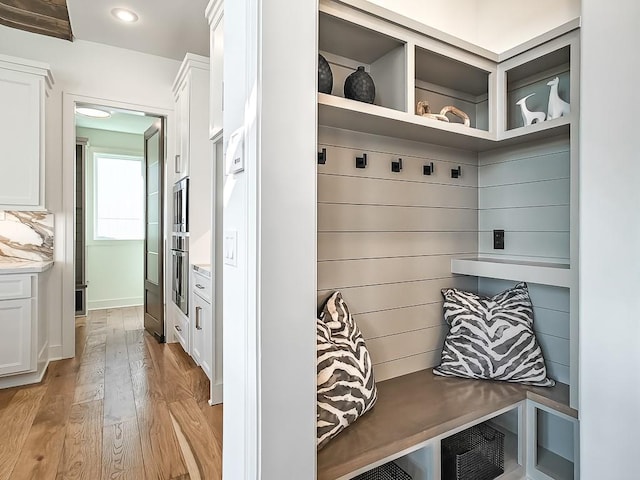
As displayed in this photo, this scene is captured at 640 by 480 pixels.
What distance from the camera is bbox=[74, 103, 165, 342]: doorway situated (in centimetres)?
511

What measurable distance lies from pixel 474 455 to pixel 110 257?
220 inches

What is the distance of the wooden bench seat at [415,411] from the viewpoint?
129cm

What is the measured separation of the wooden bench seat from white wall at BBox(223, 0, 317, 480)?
204 millimetres

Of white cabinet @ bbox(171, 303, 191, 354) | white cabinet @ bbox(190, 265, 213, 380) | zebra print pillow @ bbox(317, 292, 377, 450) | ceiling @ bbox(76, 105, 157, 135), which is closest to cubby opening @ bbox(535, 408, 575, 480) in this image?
zebra print pillow @ bbox(317, 292, 377, 450)

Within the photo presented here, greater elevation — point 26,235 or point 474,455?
point 26,235

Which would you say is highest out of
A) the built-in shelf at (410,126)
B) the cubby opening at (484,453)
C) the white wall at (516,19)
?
the white wall at (516,19)

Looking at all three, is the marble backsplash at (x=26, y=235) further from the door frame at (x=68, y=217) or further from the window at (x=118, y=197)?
the window at (x=118, y=197)

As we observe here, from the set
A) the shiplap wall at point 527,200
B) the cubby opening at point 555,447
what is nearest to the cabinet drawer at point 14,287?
the shiplap wall at point 527,200

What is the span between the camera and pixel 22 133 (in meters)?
2.96

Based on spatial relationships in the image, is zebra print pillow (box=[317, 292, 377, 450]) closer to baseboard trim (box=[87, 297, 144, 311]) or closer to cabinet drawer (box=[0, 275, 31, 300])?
cabinet drawer (box=[0, 275, 31, 300])

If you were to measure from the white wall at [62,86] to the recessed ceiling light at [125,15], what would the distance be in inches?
22.9

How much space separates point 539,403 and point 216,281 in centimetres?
195

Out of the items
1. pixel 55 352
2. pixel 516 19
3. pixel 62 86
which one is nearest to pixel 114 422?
pixel 55 352

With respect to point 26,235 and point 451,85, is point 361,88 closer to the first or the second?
point 451,85
